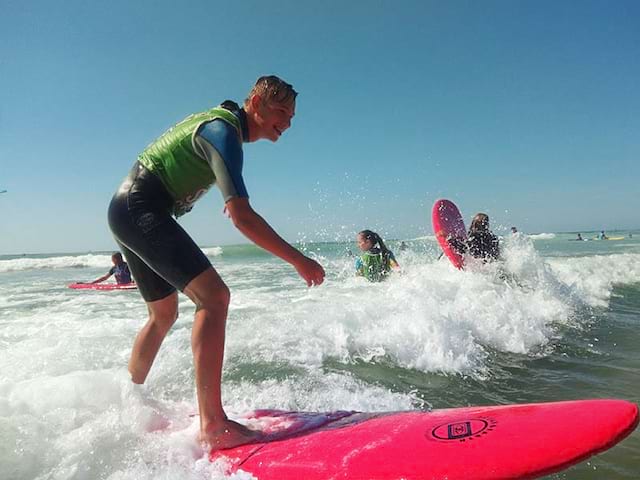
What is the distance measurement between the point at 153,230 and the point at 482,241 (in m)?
7.26

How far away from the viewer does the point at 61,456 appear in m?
2.16

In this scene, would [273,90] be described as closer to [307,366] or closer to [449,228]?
[307,366]

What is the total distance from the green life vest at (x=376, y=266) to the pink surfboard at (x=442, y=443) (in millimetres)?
6241

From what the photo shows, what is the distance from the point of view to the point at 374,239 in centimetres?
841

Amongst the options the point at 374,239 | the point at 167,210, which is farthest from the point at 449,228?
the point at 167,210

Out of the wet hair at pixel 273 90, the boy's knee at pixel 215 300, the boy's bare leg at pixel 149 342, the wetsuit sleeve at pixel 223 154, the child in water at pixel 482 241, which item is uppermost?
the wet hair at pixel 273 90

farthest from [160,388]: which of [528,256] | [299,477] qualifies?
[528,256]

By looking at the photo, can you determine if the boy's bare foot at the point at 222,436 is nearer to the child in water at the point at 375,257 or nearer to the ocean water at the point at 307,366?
the ocean water at the point at 307,366

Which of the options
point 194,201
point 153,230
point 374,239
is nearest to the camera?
point 153,230

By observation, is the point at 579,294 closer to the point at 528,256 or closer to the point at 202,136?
the point at 528,256

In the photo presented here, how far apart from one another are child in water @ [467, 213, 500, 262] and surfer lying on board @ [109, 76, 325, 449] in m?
6.75

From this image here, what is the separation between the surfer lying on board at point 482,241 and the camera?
326 inches

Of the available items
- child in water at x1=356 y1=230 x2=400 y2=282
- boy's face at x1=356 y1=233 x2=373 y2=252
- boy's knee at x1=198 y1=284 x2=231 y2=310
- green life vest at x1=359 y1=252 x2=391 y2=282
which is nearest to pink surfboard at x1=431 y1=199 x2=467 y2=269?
child in water at x1=356 y1=230 x2=400 y2=282

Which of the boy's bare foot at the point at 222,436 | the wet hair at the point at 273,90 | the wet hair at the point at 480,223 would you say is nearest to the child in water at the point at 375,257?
the wet hair at the point at 480,223
